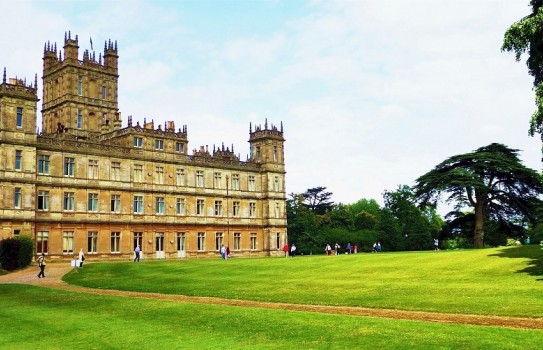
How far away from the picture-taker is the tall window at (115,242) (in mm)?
62156

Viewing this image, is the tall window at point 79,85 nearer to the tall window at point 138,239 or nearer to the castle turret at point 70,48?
the castle turret at point 70,48

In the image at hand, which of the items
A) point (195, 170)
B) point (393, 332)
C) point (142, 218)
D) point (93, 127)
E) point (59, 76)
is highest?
point (59, 76)

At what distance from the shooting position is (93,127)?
73875 mm

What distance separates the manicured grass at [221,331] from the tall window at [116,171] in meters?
38.4

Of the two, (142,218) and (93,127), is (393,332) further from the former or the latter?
(93,127)

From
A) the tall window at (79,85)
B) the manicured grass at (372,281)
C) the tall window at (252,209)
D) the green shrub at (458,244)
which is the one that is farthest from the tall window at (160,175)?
the green shrub at (458,244)

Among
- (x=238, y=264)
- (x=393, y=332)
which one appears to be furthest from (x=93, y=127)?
(x=393, y=332)

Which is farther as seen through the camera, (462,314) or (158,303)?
(158,303)

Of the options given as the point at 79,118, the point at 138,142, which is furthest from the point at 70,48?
the point at 138,142

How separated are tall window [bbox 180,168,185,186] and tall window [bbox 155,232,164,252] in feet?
20.1

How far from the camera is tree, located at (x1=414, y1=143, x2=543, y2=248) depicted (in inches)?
2393

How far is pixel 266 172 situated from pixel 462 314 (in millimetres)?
58222

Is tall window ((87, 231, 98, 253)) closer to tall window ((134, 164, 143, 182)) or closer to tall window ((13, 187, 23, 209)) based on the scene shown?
tall window ((134, 164, 143, 182))

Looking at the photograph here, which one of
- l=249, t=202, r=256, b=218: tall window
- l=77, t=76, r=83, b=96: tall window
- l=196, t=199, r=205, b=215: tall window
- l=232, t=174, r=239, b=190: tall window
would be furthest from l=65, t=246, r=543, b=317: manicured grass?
l=77, t=76, r=83, b=96: tall window
